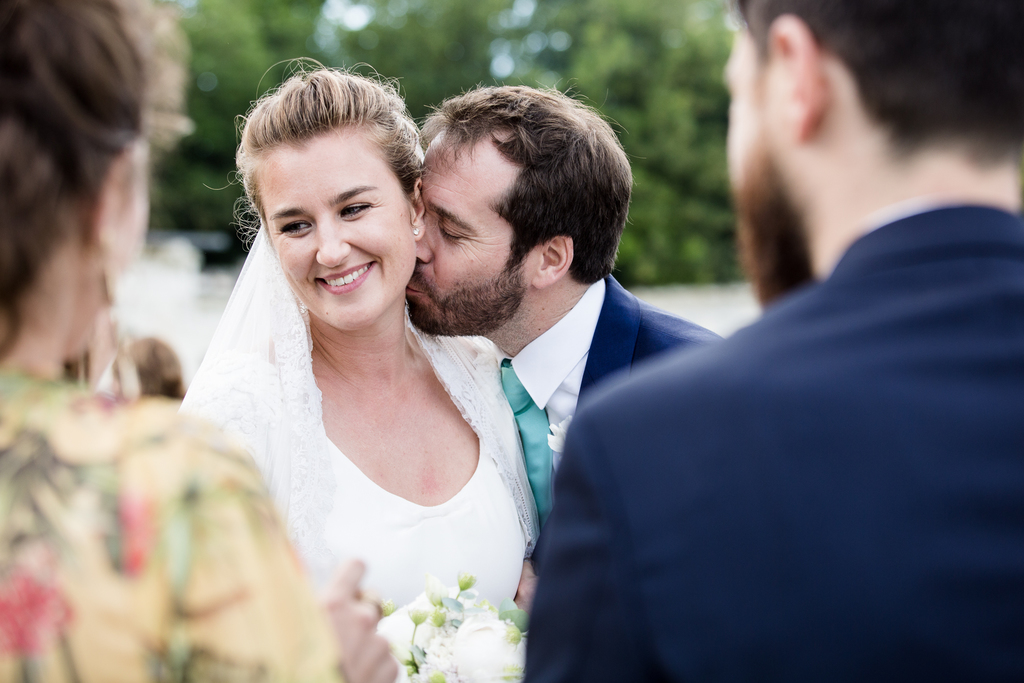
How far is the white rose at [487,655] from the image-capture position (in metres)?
2.21

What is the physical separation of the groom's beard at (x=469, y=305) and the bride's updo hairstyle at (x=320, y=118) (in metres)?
0.54

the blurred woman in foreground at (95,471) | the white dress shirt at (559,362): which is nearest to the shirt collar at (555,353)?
the white dress shirt at (559,362)

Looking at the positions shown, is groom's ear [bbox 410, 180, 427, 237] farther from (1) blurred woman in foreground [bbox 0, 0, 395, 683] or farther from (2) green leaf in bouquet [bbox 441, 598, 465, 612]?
(1) blurred woman in foreground [bbox 0, 0, 395, 683]

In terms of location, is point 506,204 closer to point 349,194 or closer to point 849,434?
point 349,194

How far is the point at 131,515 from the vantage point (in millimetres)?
1105

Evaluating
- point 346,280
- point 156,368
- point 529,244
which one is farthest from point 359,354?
point 156,368

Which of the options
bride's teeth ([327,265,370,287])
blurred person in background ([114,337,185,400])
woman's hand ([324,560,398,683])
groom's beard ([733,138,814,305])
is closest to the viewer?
groom's beard ([733,138,814,305])

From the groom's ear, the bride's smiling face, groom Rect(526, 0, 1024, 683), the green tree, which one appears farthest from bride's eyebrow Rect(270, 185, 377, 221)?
the green tree

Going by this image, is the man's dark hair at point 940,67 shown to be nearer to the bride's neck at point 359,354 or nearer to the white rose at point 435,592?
the white rose at point 435,592

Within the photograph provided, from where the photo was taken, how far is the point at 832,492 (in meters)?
1.10

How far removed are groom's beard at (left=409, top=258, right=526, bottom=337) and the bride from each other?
0.21 m

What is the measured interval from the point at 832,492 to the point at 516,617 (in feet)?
4.81

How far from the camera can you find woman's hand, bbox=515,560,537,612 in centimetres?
304

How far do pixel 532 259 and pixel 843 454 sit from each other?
→ 289 cm
